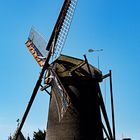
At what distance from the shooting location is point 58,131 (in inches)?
563

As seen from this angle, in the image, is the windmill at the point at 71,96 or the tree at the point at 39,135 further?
the tree at the point at 39,135

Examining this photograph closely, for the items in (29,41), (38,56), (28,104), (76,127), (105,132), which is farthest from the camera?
(29,41)

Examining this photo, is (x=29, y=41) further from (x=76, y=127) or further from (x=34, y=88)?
(x=76, y=127)

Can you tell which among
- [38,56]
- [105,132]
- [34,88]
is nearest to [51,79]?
[34,88]

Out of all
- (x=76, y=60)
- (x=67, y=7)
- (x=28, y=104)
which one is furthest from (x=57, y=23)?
(x=28, y=104)

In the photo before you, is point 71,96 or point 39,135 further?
point 39,135

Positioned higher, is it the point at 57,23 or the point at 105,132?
the point at 57,23

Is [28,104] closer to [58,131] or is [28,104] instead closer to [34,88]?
[34,88]

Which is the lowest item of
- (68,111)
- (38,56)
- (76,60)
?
(68,111)

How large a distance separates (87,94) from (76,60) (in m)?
2.08

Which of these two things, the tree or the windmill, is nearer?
the windmill

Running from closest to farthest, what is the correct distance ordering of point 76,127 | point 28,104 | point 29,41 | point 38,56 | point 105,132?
point 76,127, point 105,132, point 28,104, point 38,56, point 29,41

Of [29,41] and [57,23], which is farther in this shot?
[29,41]

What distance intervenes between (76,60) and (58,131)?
13.0ft
